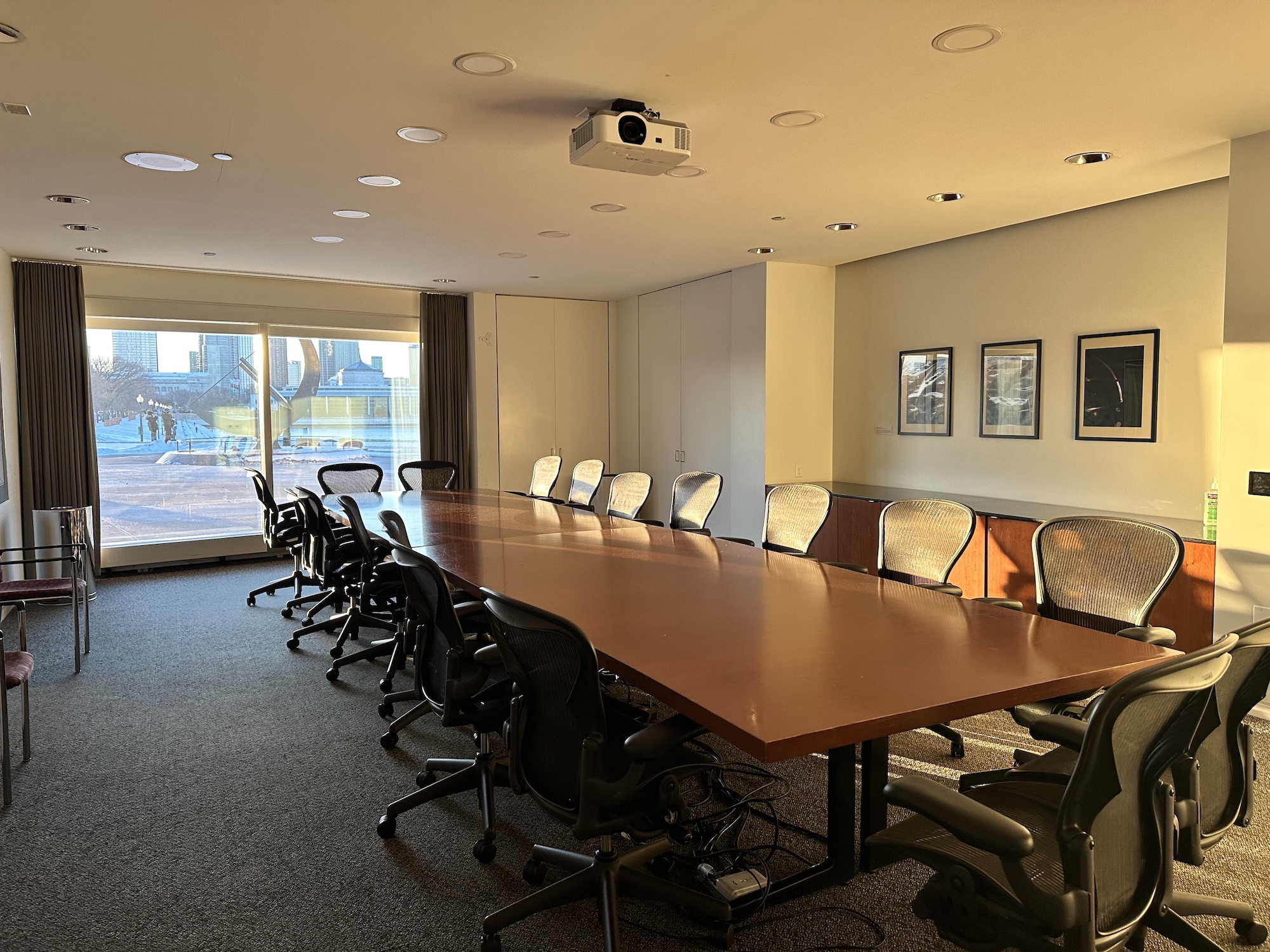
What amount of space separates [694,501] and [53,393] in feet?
18.9

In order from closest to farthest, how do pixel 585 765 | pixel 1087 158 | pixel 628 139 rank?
pixel 585 765 < pixel 628 139 < pixel 1087 158

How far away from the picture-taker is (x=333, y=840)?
9.14 ft

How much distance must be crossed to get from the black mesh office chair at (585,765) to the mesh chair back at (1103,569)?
1.74 m

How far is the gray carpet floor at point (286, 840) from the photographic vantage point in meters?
2.29

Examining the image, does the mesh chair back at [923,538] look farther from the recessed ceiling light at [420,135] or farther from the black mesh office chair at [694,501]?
the recessed ceiling light at [420,135]

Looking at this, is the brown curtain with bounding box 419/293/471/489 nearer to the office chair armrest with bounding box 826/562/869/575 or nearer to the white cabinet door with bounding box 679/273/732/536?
the white cabinet door with bounding box 679/273/732/536

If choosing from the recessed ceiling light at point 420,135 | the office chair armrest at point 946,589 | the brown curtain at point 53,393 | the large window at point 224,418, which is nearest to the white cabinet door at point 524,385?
the large window at point 224,418

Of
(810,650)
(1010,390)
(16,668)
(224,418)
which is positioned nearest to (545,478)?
(224,418)

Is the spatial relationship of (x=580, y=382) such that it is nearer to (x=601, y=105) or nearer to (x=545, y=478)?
(x=545, y=478)

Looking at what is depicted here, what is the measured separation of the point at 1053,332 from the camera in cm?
561

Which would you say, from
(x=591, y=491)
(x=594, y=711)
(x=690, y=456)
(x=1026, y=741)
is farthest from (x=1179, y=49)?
(x=690, y=456)

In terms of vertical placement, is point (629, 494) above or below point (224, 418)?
below

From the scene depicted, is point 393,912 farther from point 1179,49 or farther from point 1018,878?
point 1179,49

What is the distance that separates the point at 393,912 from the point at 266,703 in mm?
2106
